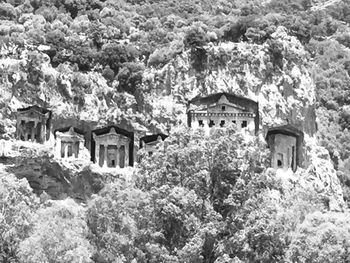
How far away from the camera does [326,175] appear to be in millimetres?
69375

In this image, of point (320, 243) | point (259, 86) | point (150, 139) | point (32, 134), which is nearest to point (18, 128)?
point (32, 134)

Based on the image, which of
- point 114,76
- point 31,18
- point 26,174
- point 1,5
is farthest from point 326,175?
point 1,5

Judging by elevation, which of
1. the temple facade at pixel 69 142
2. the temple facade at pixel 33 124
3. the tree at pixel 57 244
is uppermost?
the temple facade at pixel 33 124

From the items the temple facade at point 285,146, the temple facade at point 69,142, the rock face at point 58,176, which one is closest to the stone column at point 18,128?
the rock face at point 58,176

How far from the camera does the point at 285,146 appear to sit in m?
69.1

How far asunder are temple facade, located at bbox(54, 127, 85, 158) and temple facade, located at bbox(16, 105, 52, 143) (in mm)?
901

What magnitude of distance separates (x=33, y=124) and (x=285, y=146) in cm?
1791

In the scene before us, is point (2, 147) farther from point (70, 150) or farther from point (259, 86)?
point (259, 86)

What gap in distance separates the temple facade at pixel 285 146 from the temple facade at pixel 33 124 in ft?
51.6

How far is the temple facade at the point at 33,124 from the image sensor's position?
2584 inches

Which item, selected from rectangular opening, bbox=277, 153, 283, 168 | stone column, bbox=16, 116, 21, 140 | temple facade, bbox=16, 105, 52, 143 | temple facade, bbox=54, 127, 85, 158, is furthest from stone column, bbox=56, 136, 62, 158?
rectangular opening, bbox=277, 153, 283, 168

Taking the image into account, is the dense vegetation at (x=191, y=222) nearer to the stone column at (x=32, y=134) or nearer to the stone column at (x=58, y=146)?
the stone column at (x=58, y=146)

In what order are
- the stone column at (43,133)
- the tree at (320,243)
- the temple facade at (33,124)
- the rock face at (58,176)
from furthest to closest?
the stone column at (43,133) < the temple facade at (33,124) < the rock face at (58,176) < the tree at (320,243)

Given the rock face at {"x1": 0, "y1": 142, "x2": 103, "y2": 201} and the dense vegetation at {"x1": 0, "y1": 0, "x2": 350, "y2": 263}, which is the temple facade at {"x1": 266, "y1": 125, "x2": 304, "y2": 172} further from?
the rock face at {"x1": 0, "y1": 142, "x2": 103, "y2": 201}
